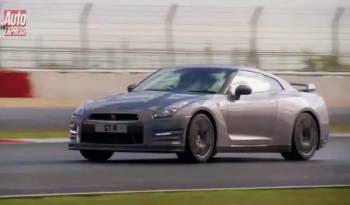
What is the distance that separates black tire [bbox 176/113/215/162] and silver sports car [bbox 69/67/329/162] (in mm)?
12

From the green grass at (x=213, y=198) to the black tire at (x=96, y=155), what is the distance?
3666 mm

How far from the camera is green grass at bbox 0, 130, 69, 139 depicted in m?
19.6

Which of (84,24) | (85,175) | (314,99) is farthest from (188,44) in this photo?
(85,175)

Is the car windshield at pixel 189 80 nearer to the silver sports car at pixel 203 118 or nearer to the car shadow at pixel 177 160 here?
the silver sports car at pixel 203 118

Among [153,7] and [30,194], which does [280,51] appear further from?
[30,194]

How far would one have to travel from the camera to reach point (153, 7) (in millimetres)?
33281

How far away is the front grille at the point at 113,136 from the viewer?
1276 cm

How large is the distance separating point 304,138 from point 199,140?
1.91 metres

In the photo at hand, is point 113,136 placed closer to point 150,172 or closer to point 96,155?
point 96,155

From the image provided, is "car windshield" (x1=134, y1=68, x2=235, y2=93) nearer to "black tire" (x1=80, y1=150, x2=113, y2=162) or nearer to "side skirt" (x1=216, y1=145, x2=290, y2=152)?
"side skirt" (x1=216, y1=145, x2=290, y2=152)

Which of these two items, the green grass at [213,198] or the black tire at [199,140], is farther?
the black tire at [199,140]

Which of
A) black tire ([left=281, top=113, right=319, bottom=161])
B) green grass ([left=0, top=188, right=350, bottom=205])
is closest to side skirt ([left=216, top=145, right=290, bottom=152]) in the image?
black tire ([left=281, top=113, right=319, bottom=161])

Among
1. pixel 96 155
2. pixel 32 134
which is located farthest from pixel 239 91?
pixel 32 134

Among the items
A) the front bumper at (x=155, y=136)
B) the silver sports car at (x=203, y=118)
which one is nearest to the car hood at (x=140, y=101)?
the silver sports car at (x=203, y=118)
